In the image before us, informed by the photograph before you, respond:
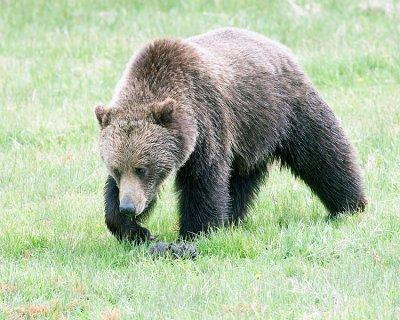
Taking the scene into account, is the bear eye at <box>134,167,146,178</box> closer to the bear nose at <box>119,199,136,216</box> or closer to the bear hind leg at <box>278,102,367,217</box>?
the bear nose at <box>119,199,136,216</box>

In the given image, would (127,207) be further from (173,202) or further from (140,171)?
(173,202)

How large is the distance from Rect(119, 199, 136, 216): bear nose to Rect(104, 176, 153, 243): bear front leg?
47 centimetres

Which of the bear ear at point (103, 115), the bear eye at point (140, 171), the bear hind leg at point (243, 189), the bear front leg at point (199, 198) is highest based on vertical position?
the bear ear at point (103, 115)

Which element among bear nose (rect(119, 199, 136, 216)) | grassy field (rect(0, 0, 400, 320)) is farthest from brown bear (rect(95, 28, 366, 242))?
grassy field (rect(0, 0, 400, 320))

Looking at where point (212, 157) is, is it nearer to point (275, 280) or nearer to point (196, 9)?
point (275, 280)

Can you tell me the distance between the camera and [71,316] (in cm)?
562

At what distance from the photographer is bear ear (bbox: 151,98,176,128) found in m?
6.58

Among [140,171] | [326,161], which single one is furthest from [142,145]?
[326,161]

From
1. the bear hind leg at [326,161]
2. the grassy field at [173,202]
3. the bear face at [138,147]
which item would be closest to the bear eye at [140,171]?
the bear face at [138,147]

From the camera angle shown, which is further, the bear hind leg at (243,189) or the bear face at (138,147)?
the bear hind leg at (243,189)

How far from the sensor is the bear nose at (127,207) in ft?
21.2

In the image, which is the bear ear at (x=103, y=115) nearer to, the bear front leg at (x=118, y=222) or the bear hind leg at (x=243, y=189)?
the bear front leg at (x=118, y=222)

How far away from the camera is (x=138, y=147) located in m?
6.58

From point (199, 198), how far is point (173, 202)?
1486mm
